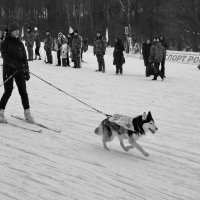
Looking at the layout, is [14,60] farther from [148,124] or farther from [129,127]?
[148,124]

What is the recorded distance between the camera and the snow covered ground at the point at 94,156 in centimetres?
465

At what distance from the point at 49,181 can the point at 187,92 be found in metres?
8.87

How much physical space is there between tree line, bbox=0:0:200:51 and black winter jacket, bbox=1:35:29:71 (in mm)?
34693

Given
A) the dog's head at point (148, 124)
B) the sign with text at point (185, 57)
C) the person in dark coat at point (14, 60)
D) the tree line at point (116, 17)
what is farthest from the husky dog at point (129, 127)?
the tree line at point (116, 17)

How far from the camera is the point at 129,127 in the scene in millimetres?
5707

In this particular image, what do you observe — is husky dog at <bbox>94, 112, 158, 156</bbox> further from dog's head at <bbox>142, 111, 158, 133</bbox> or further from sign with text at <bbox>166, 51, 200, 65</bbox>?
sign with text at <bbox>166, 51, 200, 65</bbox>

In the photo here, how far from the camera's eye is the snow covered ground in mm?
4648

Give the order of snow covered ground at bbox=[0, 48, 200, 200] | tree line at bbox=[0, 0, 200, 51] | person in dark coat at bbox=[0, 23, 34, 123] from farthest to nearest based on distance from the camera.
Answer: tree line at bbox=[0, 0, 200, 51]
person in dark coat at bbox=[0, 23, 34, 123]
snow covered ground at bbox=[0, 48, 200, 200]

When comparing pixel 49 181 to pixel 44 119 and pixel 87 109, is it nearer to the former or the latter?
pixel 44 119

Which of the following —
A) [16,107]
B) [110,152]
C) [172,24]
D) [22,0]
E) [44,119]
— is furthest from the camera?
[22,0]

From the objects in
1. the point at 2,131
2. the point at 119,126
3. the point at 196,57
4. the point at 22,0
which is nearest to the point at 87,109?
the point at 2,131

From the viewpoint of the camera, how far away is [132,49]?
110 ft

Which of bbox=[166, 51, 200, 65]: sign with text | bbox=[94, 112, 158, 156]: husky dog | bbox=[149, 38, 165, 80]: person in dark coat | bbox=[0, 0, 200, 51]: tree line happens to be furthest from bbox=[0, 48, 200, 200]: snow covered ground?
bbox=[0, 0, 200, 51]: tree line

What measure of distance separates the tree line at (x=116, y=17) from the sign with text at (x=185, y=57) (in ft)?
53.6
